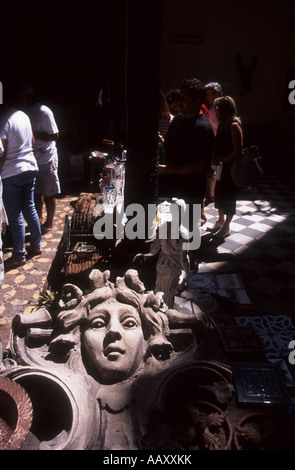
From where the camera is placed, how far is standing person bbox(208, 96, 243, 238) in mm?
4367

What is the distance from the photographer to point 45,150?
466 cm

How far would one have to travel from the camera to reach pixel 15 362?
6.86 ft

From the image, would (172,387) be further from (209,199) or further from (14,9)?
(14,9)

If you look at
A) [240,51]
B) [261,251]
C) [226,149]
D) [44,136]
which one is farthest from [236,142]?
[240,51]

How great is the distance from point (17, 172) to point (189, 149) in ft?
6.08

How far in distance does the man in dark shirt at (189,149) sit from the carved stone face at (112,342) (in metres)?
1.87

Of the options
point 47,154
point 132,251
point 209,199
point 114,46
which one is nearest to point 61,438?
point 132,251

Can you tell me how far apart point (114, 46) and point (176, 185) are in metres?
7.19

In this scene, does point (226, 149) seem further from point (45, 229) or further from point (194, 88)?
point (45, 229)

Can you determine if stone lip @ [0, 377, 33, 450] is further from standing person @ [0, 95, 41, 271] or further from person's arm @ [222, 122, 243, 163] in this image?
person's arm @ [222, 122, 243, 163]

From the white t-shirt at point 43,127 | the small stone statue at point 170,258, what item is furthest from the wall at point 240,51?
the small stone statue at point 170,258

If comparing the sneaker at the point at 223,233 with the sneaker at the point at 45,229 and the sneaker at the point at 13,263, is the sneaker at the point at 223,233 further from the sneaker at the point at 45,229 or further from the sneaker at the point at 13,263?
the sneaker at the point at 13,263

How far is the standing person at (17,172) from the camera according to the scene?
3.63 metres

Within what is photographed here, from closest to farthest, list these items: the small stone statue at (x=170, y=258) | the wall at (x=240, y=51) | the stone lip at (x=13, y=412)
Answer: the stone lip at (x=13, y=412), the small stone statue at (x=170, y=258), the wall at (x=240, y=51)
